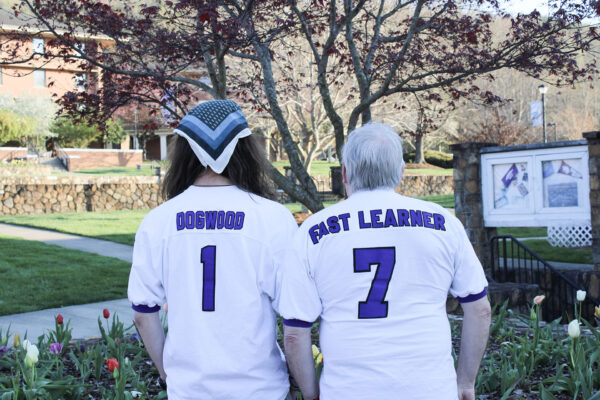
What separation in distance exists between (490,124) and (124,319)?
32.7m

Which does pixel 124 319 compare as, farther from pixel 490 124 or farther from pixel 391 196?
pixel 490 124

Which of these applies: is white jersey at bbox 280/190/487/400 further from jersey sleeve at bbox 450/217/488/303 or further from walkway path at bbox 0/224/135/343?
walkway path at bbox 0/224/135/343

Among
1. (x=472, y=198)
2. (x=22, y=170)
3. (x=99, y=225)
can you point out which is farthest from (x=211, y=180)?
(x=22, y=170)

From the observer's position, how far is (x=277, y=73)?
20.1m

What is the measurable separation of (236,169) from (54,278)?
748cm

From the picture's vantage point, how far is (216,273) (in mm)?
2127

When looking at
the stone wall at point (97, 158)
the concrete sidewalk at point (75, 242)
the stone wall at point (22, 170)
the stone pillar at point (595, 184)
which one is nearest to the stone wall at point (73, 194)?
the stone wall at point (22, 170)

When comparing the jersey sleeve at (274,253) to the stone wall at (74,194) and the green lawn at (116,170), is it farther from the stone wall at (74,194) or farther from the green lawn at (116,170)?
the green lawn at (116,170)

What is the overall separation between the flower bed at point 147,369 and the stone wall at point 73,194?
55.1ft

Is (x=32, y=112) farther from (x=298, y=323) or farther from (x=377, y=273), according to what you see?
(x=377, y=273)

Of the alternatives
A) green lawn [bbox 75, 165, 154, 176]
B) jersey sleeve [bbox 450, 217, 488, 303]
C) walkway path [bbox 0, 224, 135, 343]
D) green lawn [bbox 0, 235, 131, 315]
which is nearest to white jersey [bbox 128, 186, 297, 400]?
jersey sleeve [bbox 450, 217, 488, 303]

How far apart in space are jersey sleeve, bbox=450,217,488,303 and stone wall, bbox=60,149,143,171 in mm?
37441

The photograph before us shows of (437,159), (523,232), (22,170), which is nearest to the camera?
(523,232)

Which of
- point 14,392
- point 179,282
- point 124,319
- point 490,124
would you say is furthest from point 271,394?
point 490,124
